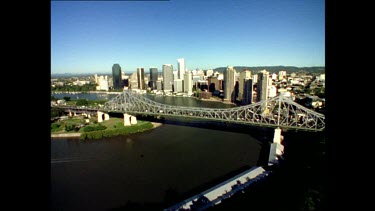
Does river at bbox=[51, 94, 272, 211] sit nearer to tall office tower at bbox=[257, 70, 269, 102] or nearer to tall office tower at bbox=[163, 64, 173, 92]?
tall office tower at bbox=[257, 70, 269, 102]

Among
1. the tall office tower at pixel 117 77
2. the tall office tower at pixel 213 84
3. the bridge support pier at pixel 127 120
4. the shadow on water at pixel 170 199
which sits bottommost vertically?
the shadow on water at pixel 170 199

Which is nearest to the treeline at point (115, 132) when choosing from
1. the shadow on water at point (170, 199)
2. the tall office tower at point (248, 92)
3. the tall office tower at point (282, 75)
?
the shadow on water at point (170, 199)

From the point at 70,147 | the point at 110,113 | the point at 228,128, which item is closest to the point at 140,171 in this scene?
the point at 70,147

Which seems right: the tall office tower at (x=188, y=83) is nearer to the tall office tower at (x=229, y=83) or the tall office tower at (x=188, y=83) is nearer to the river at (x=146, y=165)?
the tall office tower at (x=229, y=83)

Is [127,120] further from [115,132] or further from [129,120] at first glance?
[115,132]

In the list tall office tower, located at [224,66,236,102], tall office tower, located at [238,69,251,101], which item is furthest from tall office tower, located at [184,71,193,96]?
tall office tower, located at [238,69,251,101]

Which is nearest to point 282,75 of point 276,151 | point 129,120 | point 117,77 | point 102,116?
point 129,120
